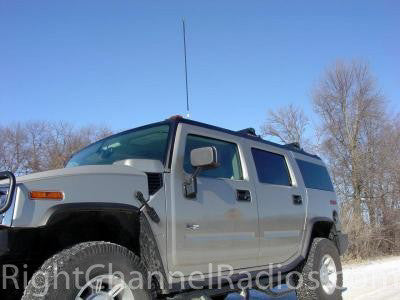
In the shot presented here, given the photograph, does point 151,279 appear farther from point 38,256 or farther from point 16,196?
point 16,196

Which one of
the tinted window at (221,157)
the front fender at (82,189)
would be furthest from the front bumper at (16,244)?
the tinted window at (221,157)

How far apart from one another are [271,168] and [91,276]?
10.2ft

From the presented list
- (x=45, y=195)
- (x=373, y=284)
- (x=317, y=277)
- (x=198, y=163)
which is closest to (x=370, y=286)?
(x=373, y=284)

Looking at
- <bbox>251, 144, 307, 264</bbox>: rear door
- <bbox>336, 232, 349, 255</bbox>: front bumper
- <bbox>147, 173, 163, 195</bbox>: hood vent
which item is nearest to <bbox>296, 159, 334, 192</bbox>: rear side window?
<bbox>251, 144, 307, 264</bbox>: rear door

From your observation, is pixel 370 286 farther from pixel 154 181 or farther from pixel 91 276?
pixel 91 276

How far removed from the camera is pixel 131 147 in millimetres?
4609

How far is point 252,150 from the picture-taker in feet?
18.3

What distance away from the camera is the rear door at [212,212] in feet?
13.5

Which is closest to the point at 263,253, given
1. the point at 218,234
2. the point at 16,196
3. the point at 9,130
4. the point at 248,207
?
the point at 248,207

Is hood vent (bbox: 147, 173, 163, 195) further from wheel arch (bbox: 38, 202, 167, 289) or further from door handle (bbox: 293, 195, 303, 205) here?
door handle (bbox: 293, 195, 303, 205)

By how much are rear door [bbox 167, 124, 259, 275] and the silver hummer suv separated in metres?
0.01

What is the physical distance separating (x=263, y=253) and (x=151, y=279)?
1.84 m

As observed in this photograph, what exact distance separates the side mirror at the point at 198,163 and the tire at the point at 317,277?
2591 mm

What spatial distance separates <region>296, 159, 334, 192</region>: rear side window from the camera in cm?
676
